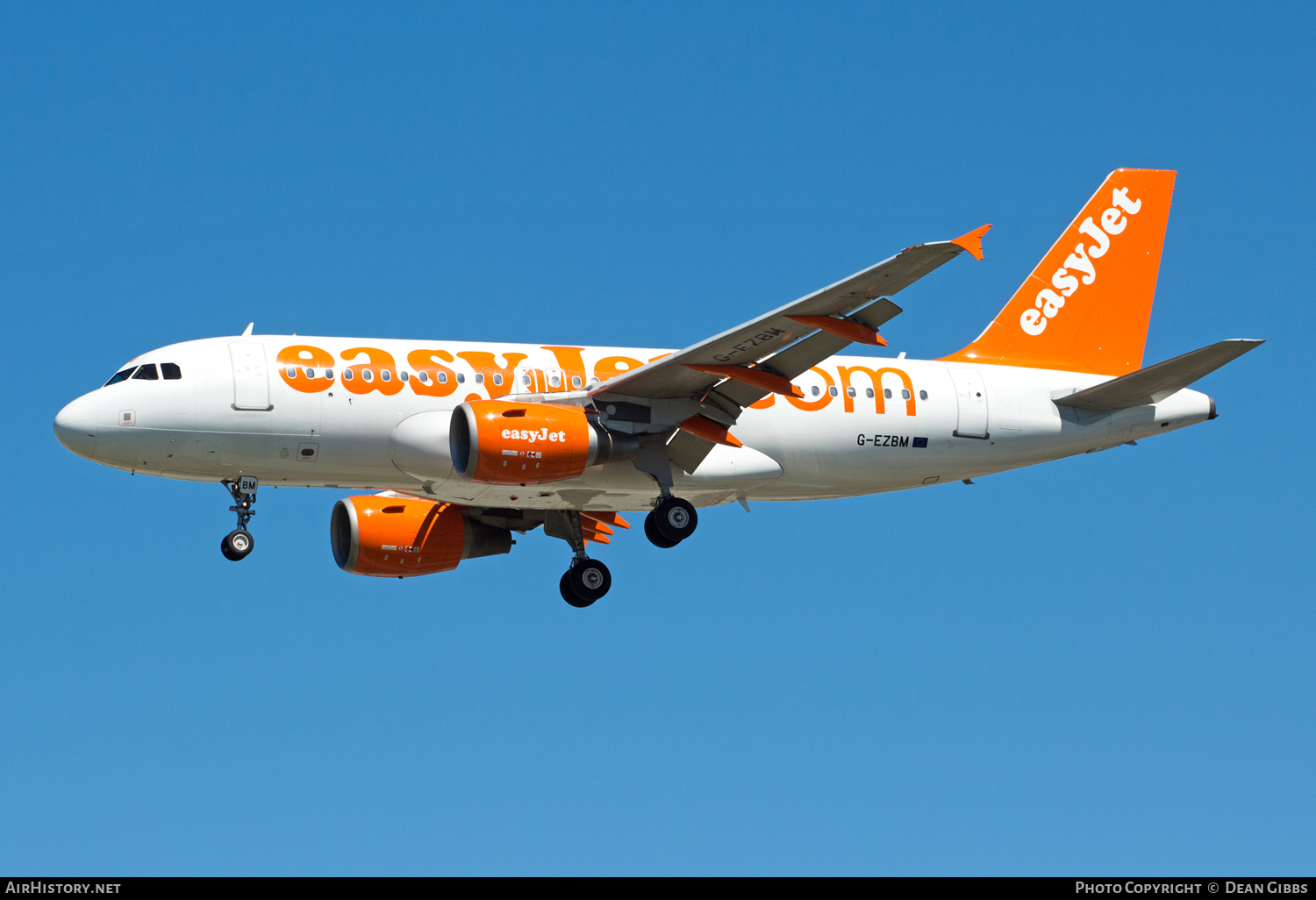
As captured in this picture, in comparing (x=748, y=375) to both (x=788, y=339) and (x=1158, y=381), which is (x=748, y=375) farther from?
(x=1158, y=381)

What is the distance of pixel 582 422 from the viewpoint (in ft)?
99.9

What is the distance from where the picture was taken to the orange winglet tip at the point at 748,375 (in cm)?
2995

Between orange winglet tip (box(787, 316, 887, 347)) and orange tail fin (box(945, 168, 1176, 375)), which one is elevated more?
orange tail fin (box(945, 168, 1176, 375))

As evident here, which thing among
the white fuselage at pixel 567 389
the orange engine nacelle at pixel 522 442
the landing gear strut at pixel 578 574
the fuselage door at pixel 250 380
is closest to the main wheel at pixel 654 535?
the white fuselage at pixel 567 389

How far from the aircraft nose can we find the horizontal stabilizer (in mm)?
19575

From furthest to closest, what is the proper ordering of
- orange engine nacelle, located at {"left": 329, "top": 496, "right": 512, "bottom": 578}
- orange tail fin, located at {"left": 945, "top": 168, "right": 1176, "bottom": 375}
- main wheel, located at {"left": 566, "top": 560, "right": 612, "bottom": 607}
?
orange tail fin, located at {"left": 945, "top": 168, "right": 1176, "bottom": 375}
orange engine nacelle, located at {"left": 329, "top": 496, "right": 512, "bottom": 578}
main wheel, located at {"left": 566, "top": 560, "right": 612, "bottom": 607}

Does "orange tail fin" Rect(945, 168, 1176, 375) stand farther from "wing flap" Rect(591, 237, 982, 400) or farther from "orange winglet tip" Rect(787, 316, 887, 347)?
"orange winglet tip" Rect(787, 316, 887, 347)

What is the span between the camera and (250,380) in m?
30.5

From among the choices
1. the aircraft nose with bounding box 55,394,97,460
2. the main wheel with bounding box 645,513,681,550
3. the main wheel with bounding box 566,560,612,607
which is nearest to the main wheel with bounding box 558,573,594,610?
the main wheel with bounding box 566,560,612,607

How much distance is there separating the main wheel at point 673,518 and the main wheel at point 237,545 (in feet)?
25.2

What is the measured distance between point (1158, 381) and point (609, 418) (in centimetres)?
1145

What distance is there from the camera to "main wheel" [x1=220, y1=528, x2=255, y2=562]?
30688 millimetres
